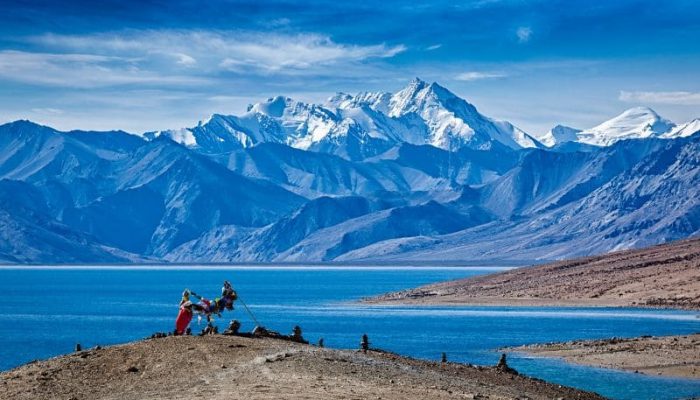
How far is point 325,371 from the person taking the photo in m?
42.7

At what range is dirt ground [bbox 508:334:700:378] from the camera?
3110 inches

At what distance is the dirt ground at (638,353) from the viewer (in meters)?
79.0

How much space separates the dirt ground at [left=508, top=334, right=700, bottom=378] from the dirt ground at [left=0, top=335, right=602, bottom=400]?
3218 centimetres

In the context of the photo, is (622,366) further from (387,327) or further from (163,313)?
(163,313)

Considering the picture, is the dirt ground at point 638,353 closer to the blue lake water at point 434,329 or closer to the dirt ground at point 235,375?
the blue lake water at point 434,329

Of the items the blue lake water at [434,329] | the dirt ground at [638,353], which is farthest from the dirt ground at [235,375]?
the dirt ground at [638,353]

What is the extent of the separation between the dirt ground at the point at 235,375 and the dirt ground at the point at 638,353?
32.2 metres

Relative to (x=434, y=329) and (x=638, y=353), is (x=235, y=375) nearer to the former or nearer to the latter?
(x=638, y=353)

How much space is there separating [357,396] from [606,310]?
431ft

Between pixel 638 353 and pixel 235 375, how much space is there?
5192 centimetres

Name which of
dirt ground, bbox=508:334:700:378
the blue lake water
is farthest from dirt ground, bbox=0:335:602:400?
dirt ground, bbox=508:334:700:378

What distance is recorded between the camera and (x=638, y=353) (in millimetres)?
87438

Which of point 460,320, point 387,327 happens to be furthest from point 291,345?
point 460,320

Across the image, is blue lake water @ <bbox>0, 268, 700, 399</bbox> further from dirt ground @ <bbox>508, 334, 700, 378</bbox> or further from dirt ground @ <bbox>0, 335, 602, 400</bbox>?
dirt ground @ <bbox>0, 335, 602, 400</bbox>
